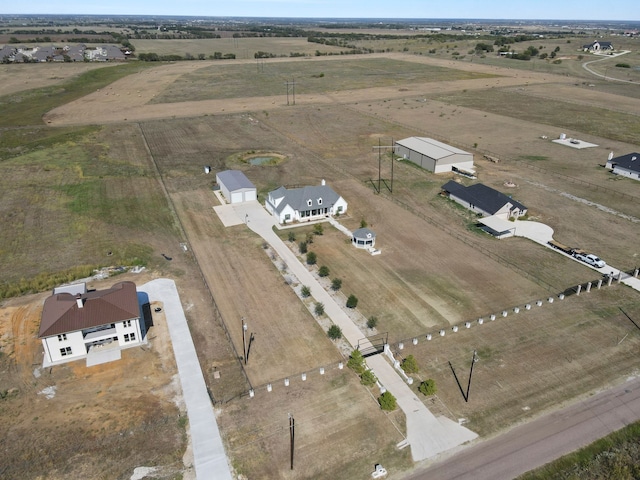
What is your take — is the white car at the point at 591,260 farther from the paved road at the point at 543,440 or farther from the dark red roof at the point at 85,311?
the dark red roof at the point at 85,311

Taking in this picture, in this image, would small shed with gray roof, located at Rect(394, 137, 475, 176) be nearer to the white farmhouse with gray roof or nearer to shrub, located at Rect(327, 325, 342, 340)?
the white farmhouse with gray roof

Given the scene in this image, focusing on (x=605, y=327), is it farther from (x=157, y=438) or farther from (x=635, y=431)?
(x=157, y=438)

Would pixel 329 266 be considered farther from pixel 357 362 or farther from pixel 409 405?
pixel 409 405

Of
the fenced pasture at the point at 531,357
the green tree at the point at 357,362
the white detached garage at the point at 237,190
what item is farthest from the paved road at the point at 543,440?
the white detached garage at the point at 237,190

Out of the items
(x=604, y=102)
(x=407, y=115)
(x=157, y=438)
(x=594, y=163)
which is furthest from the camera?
(x=604, y=102)

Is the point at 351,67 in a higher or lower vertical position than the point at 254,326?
higher

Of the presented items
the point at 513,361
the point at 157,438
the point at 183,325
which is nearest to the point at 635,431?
the point at 513,361

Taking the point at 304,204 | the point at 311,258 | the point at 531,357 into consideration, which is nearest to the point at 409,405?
the point at 531,357
